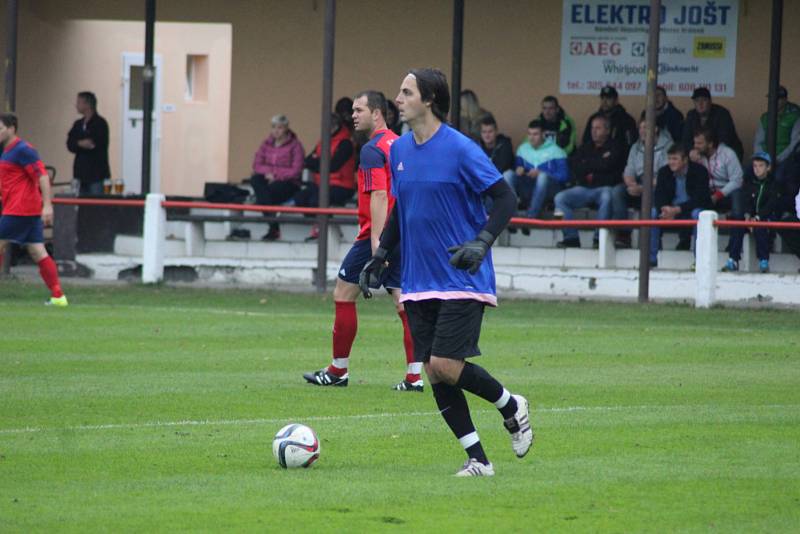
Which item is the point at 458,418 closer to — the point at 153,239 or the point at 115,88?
the point at 153,239

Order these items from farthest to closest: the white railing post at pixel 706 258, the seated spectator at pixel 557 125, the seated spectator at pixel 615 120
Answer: the seated spectator at pixel 557 125 < the seated spectator at pixel 615 120 < the white railing post at pixel 706 258

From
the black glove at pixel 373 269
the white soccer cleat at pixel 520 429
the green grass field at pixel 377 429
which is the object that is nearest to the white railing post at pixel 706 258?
the green grass field at pixel 377 429

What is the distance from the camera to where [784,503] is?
276 inches

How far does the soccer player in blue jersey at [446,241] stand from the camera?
752 centimetres

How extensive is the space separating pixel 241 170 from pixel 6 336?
1095 cm

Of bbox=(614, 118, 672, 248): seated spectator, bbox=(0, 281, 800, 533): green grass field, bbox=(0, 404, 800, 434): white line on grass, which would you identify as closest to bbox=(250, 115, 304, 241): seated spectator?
bbox=(614, 118, 672, 248): seated spectator

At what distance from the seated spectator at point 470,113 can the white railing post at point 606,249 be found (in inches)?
112

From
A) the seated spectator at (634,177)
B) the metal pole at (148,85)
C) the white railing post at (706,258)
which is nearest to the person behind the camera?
the white railing post at (706,258)

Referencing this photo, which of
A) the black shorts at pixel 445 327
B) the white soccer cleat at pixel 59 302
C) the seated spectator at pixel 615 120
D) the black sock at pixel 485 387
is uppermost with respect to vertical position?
the seated spectator at pixel 615 120

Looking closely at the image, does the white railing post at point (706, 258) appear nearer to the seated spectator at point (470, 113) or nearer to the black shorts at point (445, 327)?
the seated spectator at point (470, 113)

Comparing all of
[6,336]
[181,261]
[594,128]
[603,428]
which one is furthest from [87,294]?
[603,428]

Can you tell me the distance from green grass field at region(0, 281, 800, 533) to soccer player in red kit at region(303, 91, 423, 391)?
0.69ft

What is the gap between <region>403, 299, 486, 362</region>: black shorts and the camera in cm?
748

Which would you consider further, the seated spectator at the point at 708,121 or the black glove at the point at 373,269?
the seated spectator at the point at 708,121
